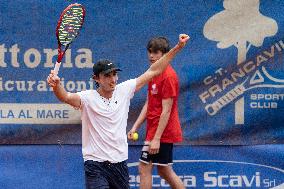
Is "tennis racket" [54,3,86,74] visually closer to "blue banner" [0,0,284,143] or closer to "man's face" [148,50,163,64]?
"man's face" [148,50,163,64]

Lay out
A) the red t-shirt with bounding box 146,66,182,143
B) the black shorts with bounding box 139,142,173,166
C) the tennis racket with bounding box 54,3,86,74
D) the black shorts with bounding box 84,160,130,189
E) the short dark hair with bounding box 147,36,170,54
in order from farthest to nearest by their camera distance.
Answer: the black shorts with bounding box 139,142,173,166 → the red t-shirt with bounding box 146,66,182,143 → the short dark hair with bounding box 147,36,170,54 → the black shorts with bounding box 84,160,130,189 → the tennis racket with bounding box 54,3,86,74

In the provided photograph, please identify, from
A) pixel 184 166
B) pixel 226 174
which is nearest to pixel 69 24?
pixel 184 166

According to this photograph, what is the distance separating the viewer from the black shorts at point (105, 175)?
6477mm

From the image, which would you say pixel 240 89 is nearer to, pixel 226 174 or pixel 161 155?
pixel 226 174

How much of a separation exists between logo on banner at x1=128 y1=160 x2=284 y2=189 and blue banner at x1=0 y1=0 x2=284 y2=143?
17.0 inches

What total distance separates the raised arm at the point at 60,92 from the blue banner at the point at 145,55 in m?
1.58

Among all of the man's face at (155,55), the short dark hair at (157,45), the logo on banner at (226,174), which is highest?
the short dark hair at (157,45)

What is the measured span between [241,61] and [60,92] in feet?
7.82

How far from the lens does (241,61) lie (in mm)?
8102

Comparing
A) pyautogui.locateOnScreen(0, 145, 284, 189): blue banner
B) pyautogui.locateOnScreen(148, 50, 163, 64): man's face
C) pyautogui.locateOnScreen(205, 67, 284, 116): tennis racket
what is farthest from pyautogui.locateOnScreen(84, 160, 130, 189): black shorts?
pyautogui.locateOnScreen(205, 67, 284, 116): tennis racket

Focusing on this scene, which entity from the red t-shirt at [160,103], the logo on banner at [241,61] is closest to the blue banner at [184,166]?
the logo on banner at [241,61]

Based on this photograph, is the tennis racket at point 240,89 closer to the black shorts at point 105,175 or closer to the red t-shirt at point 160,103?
the red t-shirt at point 160,103

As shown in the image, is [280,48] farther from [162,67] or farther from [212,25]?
[162,67]

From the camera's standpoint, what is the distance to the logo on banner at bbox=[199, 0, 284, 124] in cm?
805
